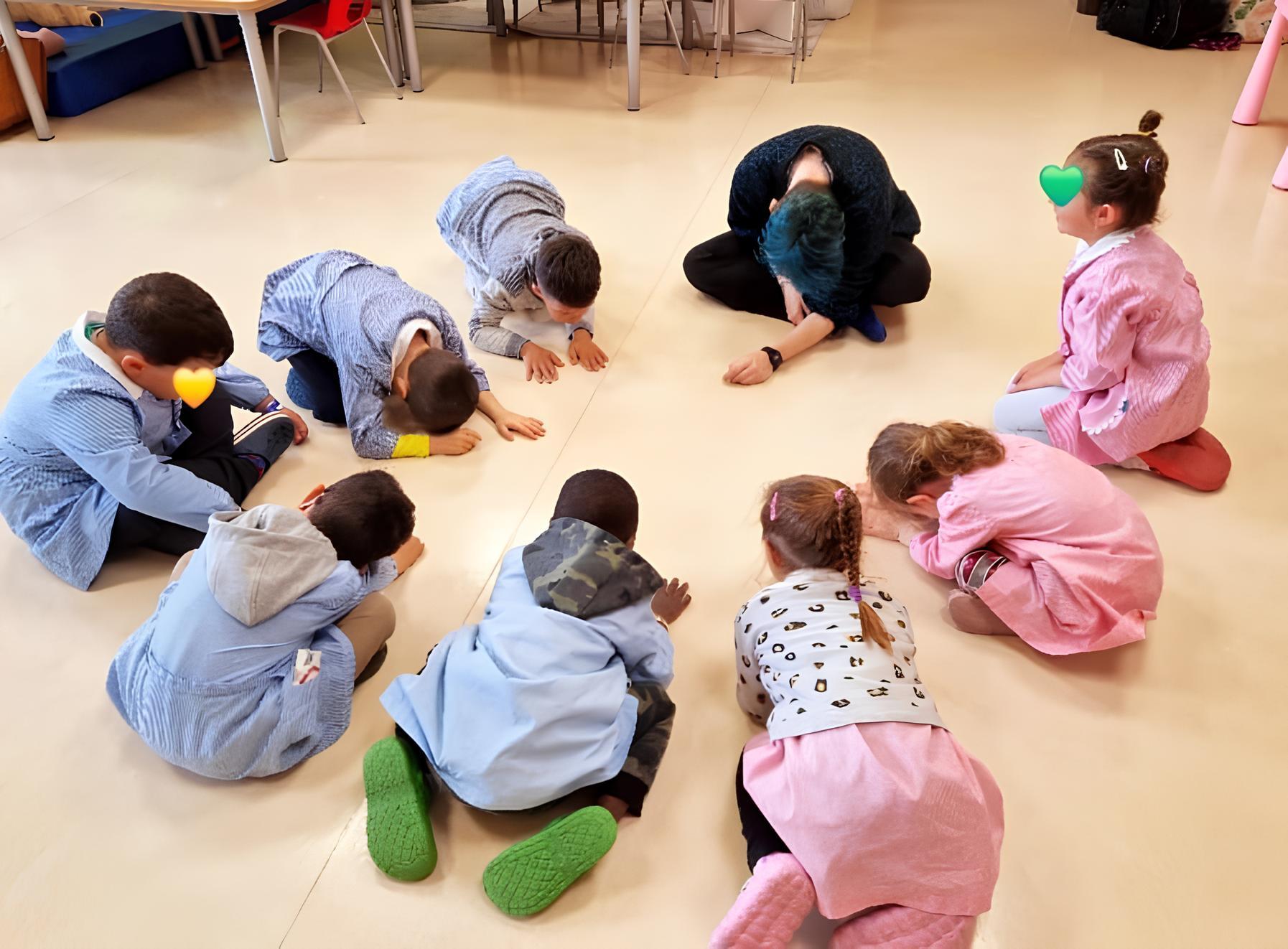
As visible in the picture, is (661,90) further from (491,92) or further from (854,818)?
(854,818)

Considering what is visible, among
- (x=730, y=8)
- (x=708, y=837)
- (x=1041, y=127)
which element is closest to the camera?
(x=708, y=837)

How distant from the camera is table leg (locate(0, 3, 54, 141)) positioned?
398 centimetres

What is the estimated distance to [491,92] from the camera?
16.1ft

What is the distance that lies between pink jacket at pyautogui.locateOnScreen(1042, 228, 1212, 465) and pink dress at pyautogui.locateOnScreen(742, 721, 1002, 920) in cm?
119

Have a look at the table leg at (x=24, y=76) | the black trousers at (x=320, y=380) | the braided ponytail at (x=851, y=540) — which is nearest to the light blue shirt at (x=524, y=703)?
the braided ponytail at (x=851, y=540)

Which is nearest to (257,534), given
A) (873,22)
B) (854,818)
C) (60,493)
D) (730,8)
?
(60,493)

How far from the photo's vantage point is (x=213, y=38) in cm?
517

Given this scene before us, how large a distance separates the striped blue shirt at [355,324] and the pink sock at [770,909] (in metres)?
1.45

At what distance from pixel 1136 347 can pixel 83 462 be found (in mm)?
2293

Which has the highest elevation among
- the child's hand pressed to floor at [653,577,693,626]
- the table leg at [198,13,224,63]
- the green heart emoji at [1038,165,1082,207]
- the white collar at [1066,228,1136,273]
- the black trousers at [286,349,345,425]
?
the green heart emoji at [1038,165,1082,207]

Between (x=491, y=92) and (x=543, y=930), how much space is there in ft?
14.2

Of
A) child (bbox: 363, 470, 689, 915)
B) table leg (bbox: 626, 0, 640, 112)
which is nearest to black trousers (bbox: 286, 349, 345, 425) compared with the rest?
child (bbox: 363, 470, 689, 915)

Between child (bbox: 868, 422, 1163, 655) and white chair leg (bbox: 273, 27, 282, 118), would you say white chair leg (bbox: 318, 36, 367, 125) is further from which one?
child (bbox: 868, 422, 1163, 655)

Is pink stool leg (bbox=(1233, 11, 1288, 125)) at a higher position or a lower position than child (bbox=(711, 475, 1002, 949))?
higher
